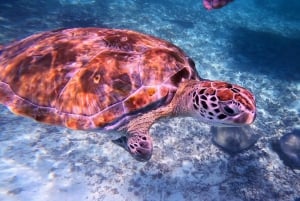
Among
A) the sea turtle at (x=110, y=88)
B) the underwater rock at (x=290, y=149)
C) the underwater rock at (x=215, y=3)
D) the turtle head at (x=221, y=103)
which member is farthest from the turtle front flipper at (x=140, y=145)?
the underwater rock at (x=290, y=149)

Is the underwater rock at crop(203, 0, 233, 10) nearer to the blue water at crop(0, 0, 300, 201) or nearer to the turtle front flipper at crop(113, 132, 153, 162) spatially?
the blue water at crop(0, 0, 300, 201)

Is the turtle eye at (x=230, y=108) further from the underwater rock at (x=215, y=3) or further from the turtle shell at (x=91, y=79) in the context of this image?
the underwater rock at (x=215, y=3)

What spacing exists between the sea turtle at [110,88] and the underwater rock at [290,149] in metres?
3.26

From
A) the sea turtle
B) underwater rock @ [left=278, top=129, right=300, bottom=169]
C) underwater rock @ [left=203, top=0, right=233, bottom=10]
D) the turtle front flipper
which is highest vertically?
underwater rock @ [left=203, top=0, right=233, bottom=10]

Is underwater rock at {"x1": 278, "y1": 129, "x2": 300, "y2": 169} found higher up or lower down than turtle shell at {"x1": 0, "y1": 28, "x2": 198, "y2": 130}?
lower down

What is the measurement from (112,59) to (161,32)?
7.52 meters

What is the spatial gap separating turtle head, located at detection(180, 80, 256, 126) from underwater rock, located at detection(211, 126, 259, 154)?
2562 millimetres

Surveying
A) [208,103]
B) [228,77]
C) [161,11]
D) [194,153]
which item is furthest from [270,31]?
[208,103]

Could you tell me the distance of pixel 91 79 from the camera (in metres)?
3.42

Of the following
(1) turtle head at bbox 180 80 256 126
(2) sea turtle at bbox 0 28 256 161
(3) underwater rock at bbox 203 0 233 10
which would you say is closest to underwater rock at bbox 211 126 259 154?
(2) sea turtle at bbox 0 28 256 161

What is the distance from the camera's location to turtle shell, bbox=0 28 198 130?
3371 millimetres

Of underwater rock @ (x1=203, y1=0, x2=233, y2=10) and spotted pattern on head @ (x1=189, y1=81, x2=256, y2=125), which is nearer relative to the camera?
spotted pattern on head @ (x1=189, y1=81, x2=256, y2=125)

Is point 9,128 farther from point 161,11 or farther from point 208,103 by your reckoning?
point 161,11

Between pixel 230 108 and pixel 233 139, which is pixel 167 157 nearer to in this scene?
pixel 233 139
